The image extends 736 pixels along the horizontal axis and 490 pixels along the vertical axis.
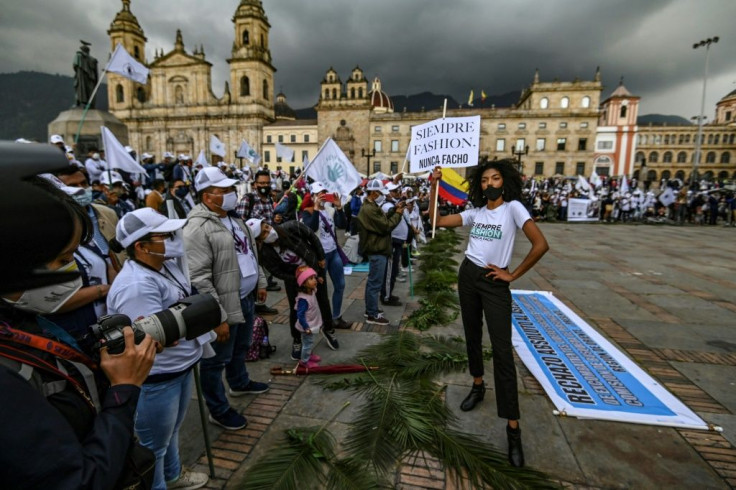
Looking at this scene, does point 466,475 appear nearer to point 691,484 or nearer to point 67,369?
point 691,484

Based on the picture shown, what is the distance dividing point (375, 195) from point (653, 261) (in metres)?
8.64

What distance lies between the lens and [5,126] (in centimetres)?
12475

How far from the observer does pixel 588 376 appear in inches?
145

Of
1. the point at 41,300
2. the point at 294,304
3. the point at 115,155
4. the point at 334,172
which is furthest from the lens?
the point at 115,155

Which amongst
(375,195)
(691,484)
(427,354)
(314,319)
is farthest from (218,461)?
(375,195)

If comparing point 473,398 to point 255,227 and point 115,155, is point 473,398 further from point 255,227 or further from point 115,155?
point 115,155

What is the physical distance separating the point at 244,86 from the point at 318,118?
13.6 metres

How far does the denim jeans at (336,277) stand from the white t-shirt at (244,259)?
1651 millimetres

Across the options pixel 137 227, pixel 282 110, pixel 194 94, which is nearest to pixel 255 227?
pixel 137 227

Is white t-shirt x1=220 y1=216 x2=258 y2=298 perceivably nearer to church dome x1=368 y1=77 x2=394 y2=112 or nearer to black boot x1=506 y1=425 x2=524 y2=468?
black boot x1=506 y1=425 x2=524 y2=468

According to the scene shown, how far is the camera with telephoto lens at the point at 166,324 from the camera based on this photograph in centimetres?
119

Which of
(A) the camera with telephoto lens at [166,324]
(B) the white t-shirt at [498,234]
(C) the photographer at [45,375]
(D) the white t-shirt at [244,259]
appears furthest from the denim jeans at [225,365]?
(B) the white t-shirt at [498,234]

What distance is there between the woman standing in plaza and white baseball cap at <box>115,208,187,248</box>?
2.19m

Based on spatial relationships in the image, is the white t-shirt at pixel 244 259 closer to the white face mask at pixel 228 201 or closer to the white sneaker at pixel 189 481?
the white face mask at pixel 228 201
